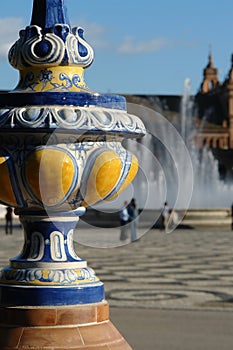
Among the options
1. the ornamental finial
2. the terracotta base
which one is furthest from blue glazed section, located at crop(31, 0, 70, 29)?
the terracotta base

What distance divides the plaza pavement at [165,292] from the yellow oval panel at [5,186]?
0.55m

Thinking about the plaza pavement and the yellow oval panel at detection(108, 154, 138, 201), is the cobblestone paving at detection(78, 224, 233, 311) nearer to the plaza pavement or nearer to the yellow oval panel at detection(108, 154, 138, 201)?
the plaza pavement

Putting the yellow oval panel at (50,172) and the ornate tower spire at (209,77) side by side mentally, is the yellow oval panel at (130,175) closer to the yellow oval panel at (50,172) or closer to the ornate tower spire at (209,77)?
the yellow oval panel at (50,172)

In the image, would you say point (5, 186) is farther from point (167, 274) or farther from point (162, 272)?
point (162, 272)

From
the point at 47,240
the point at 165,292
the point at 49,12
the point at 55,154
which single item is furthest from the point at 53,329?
the point at 165,292

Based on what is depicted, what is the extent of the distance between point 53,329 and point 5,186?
27.9 inches

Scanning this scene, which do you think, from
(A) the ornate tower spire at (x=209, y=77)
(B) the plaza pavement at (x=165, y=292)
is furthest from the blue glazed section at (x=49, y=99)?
(A) the ornate tower spire at (x=209, y=77)

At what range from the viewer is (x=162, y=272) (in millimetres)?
13305

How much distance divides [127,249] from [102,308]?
15.0 m

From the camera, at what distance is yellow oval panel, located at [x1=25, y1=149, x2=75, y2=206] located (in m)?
4.35

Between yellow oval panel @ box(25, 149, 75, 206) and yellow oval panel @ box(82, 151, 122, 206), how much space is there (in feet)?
0.37

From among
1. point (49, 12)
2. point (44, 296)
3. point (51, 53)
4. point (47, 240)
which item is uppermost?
point (49, 12)

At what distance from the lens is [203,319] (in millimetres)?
8219

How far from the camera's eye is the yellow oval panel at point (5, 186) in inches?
173
